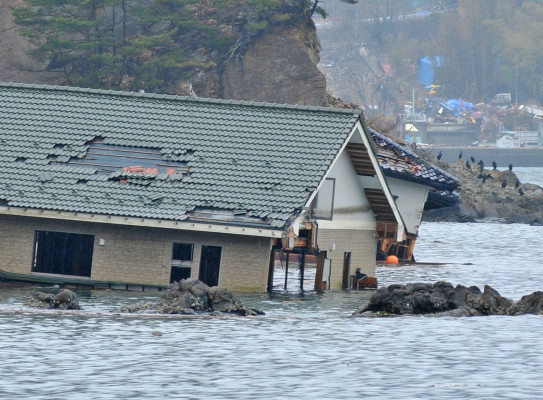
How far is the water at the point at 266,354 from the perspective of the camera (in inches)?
816

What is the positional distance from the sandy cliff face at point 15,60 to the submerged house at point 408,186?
39438 millimetres

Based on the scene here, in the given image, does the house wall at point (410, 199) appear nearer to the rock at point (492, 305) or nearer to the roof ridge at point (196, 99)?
the roof ridge at point (196, 99)

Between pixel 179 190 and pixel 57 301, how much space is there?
5.52 meters

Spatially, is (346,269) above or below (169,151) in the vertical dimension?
below

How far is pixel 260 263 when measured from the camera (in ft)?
110

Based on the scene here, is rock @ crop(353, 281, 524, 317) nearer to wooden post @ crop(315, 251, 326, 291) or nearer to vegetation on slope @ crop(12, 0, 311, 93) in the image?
wooden post @ crop(315, 251, 326, 291)

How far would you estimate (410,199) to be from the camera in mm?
53875

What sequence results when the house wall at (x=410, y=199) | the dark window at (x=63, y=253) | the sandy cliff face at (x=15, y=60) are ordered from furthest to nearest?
the sandy cliff face at (x=15, y=60)
the house wall at (x=410, y=199)
the dark window at (x=63, y=253)

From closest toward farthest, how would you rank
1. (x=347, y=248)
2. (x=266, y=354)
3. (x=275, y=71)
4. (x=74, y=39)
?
(x=266, y=354)
(x=347, y=248)
(x=74, y=39)
(x=275, y=71)

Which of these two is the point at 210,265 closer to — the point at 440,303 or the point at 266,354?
the point at 440,303

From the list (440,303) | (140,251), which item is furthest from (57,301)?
(440,303)

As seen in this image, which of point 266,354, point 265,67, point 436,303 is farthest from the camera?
point 265,67

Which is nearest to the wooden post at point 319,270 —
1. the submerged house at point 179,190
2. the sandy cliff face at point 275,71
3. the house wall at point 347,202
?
the submerged house at point 179,190

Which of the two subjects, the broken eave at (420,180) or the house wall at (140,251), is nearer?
the house wall at (140,251)
